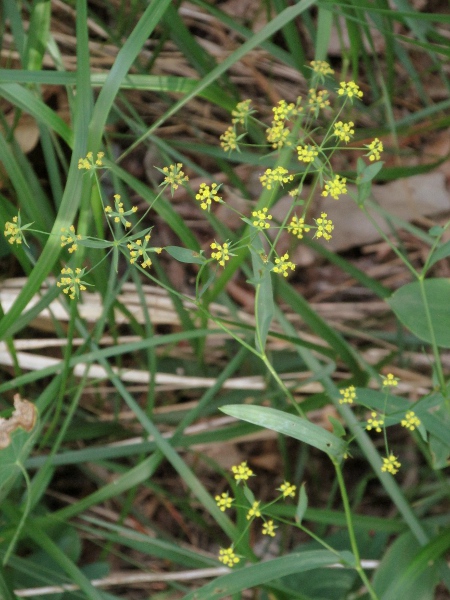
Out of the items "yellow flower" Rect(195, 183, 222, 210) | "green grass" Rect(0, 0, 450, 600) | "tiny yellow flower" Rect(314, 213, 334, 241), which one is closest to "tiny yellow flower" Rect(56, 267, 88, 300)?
"green grass" Rect(0, 0, 450, 600)

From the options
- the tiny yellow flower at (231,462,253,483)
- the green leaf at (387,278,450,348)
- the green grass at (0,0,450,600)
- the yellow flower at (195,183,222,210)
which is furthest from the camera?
the green leaf at (387,278,450,348)

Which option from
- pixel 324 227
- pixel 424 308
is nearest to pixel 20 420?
pixel 324 227

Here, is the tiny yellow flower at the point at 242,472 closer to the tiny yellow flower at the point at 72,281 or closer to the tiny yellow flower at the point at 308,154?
the tiny yellow flower at the point at 72,281

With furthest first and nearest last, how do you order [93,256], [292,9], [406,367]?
[406,367] → [93,256] → [292,9]

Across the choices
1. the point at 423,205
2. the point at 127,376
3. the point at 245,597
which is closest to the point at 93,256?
the point at 127,376

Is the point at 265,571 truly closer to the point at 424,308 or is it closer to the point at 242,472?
the point at 242,472

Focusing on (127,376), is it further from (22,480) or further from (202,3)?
(202,3)

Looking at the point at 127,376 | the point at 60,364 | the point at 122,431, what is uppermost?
the point at 60,364

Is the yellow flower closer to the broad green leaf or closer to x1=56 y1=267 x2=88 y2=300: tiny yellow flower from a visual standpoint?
x1=56 y1=267 x2=88 y2=300: tiny yellow flower
